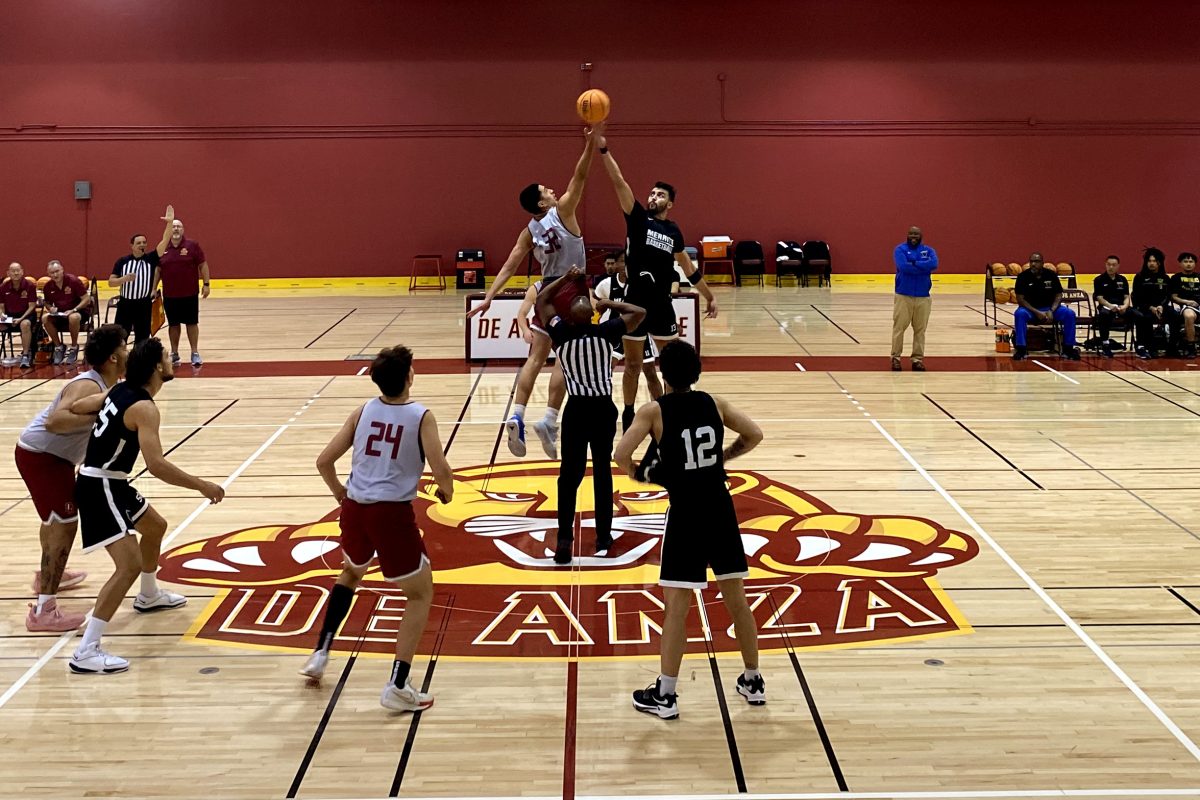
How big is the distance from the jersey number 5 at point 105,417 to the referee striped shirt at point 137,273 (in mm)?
9161

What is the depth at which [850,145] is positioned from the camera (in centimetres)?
2441

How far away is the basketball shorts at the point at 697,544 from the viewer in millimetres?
5453

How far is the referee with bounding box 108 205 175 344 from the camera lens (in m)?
14.6

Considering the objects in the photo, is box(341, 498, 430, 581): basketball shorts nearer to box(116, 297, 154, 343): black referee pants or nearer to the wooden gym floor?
the wooden gym floor

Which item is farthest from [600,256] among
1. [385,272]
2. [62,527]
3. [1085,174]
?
[62,527]

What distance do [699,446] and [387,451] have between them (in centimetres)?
137

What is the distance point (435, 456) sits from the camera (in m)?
5.41

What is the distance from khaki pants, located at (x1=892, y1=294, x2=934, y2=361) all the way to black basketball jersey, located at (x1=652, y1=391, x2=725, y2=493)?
31.4 feet

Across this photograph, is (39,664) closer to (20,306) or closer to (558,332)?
(558,332)

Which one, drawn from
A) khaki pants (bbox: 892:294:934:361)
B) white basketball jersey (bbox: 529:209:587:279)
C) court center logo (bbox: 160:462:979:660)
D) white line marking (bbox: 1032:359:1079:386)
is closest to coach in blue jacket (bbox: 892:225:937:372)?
khaki pants (bbox: 892:294:934:361)

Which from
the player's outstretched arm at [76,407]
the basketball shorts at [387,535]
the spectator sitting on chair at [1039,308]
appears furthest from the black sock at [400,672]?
the spectator sitting on chair at [1039,308]

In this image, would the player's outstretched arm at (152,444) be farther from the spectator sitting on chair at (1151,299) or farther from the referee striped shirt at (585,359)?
the spectator sitting on chair at (1151,299)

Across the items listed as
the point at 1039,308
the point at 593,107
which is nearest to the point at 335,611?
the point at 593,107

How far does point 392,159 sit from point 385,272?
2.19 meters
